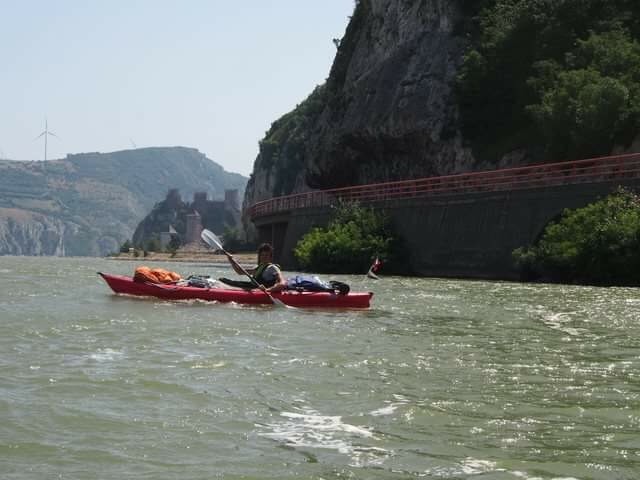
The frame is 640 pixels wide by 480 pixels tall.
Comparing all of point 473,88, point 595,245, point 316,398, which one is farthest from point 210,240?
point 473,88

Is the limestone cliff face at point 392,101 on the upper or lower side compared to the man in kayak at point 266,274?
upper

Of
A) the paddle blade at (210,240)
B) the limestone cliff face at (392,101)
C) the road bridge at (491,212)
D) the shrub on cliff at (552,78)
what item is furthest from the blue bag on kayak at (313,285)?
the limestone cliff face at (392,101)

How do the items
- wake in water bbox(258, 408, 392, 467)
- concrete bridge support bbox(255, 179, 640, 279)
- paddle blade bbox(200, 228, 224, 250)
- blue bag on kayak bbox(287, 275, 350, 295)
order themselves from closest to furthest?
wake in water bbox(258, 408, 392, 467) < blue bag on kayak bbox(287, 275, 350, 295) < paddle blade bbox(200, 228, 224, 250) < concrete bridge support bbox(255, 179, 640, 279)

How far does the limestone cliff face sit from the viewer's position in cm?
5453

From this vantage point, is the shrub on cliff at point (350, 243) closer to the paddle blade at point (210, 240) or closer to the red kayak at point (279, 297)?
the paddle blade at point (210, 240)

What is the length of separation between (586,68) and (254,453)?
3888 cm

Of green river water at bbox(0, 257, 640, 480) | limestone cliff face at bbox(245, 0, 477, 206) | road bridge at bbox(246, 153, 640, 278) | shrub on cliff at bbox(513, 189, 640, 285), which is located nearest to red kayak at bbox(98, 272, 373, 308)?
green river water at bbox(0, 257, 640, 480)

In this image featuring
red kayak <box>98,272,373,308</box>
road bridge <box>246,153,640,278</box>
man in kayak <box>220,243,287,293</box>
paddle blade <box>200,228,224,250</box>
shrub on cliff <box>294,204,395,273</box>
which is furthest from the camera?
shrub on cliff <box>294,204,395,273</box>

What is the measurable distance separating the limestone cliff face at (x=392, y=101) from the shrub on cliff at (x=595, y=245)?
20.0 m

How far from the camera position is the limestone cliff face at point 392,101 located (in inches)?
2147

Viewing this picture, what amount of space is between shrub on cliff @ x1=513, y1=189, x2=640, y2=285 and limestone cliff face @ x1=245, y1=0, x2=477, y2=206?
2005 cm

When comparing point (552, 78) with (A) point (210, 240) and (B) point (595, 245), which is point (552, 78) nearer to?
(B) point (595, 245)

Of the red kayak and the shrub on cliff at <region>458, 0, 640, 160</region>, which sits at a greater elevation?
the shrub on cliff at <region>458, 0, 640, 160</region>

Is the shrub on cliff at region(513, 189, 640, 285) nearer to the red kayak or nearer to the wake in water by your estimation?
the red kayak
